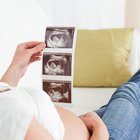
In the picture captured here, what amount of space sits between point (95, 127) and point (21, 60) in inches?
16.1

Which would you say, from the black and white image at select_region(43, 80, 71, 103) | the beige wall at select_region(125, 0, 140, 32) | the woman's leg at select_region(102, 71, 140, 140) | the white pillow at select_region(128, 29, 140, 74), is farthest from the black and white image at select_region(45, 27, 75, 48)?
the beige wall at select_region(125, 0, 140, 32)

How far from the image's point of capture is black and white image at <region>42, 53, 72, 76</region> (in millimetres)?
1688

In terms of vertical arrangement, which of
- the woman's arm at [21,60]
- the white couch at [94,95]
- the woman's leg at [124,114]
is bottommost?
the white couch at [94,95]

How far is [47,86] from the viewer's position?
170 centimetres

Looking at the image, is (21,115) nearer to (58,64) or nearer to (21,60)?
(21,60)

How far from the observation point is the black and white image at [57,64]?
5.54 feet

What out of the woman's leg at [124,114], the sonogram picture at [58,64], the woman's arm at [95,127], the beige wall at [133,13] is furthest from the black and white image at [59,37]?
the beige wall at [133,13]

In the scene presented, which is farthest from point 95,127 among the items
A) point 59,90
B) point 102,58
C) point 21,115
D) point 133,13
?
point 133,13

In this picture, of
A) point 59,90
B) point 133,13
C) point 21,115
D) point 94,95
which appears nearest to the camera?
point 21,115

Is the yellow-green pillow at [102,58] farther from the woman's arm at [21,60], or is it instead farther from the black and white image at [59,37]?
the woman's arm at [21,60]

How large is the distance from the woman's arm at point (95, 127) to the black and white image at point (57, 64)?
0.68 meters

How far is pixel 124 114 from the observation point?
1.04 m

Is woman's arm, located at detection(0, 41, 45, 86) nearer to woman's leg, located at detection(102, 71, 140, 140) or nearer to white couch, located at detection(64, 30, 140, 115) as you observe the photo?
woman's leg, located at detection(102, 71, 140, 140)

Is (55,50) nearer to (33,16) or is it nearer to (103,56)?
(33,16)
